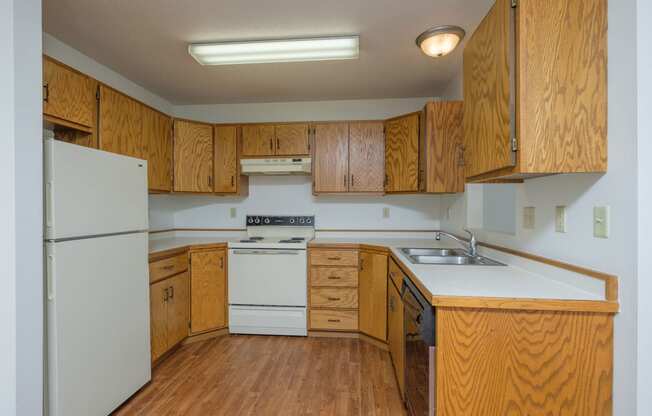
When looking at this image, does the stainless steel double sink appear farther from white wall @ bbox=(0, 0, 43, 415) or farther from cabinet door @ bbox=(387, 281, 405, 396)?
white wall @ bbox=(0, 0, 43, 415)

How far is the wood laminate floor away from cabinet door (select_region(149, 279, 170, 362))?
0.15 m

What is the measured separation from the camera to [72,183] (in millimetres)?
1518

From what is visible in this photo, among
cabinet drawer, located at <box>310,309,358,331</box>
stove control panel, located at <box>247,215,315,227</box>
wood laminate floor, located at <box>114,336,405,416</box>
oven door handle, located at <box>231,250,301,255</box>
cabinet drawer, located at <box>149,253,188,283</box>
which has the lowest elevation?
wood laminate floor, located at <box>114,336,405,416</box>

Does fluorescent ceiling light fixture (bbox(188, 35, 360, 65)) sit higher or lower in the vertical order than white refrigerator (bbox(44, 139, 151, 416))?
higher

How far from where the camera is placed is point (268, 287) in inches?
112

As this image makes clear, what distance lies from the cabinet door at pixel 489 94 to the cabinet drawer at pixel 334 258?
4.87ft

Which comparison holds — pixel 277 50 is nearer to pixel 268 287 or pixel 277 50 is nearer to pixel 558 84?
pixel 558 84

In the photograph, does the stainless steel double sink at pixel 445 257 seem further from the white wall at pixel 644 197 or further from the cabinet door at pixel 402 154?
the white wall at pixel 644 197

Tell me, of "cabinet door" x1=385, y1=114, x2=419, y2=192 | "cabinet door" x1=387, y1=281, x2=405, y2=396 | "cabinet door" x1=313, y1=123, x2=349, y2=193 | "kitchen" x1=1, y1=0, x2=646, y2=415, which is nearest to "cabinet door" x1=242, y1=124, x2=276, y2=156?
"kitchen" x1=1, y1=0, x2=646, y2=415

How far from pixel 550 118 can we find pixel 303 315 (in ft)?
7.90

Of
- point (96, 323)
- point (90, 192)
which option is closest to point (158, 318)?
point (96, 323)

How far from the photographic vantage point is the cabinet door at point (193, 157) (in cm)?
291

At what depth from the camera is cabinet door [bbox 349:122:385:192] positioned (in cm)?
295

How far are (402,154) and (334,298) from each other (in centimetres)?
149
